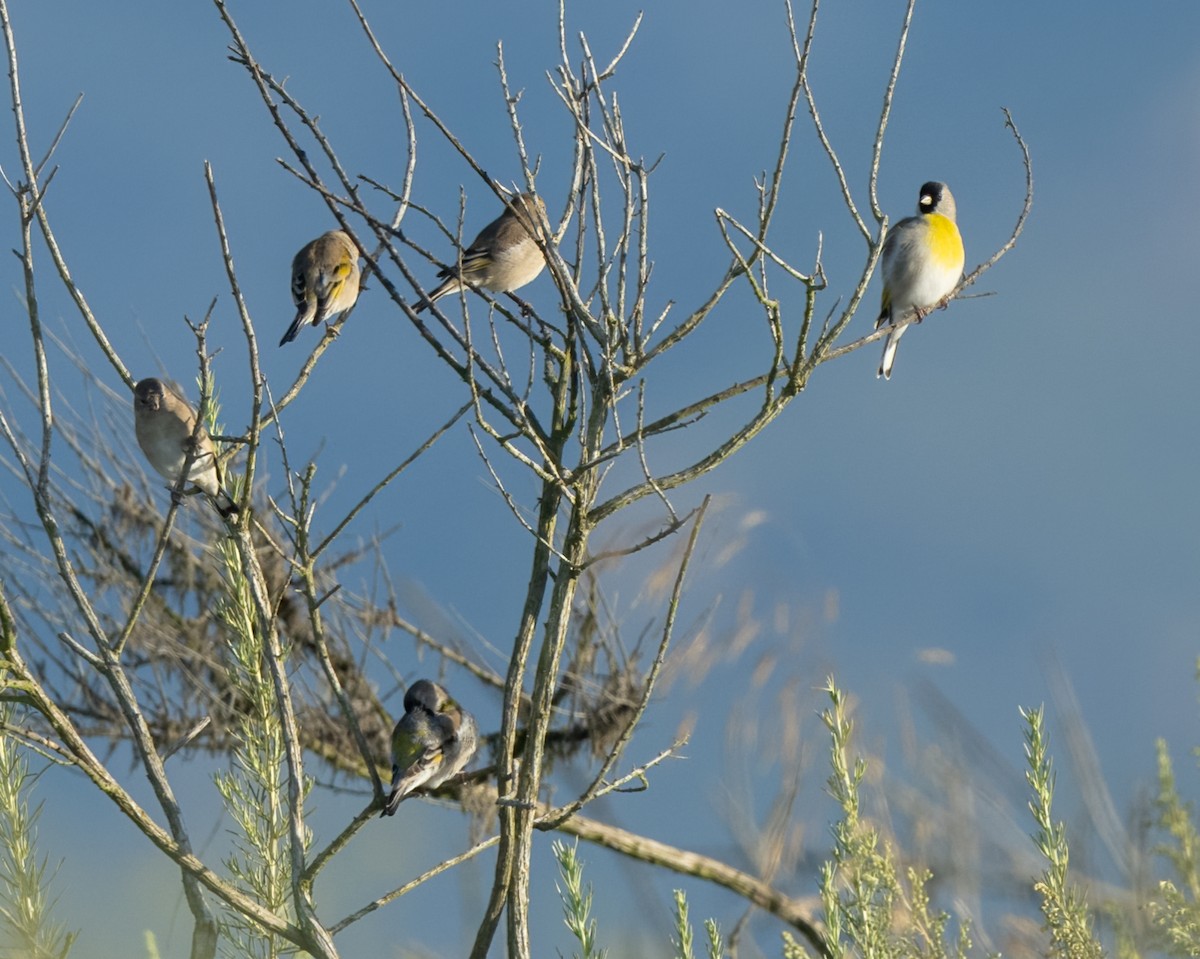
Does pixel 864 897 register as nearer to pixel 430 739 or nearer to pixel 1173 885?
pixel 1173 885

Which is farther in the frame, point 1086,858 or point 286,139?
point 286,139

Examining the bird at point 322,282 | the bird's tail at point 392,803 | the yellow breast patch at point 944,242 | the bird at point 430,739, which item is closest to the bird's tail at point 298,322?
the bird at point 322,282

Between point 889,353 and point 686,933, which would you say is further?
point 889,353

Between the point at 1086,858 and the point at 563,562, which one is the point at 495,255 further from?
the point at 1086,858

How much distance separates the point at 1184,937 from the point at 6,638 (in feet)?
6.21

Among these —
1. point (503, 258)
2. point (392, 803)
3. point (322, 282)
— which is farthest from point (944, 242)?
point (392, 803)

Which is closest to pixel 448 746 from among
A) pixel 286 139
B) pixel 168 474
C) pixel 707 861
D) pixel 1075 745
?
pixel 168 474

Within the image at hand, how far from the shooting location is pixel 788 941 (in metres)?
1.87

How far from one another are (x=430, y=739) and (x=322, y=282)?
196 cm

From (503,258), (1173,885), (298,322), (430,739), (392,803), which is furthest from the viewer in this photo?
(503,258)

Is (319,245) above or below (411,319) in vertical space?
above

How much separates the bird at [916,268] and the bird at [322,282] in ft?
7.70

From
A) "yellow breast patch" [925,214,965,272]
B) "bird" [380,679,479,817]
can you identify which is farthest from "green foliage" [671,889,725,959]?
"yellow breast patch" [925,214,965,272]

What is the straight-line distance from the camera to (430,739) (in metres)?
3.83
